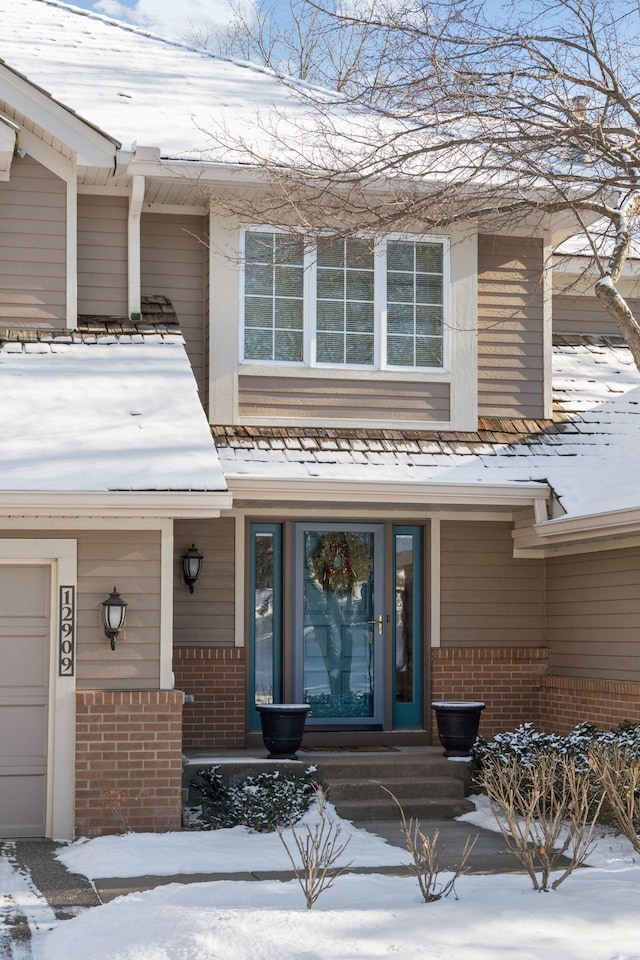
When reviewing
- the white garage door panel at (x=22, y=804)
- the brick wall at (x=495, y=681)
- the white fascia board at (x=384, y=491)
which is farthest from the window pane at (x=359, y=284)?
the white garage door panel at (x=22, y=804)

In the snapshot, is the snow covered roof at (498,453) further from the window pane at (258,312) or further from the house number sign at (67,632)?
the house number sign at (67,632)

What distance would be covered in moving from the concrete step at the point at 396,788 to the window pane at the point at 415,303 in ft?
13.4

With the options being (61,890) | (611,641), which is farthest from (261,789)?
(611,641)

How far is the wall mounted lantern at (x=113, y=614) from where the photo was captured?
914 centimetres

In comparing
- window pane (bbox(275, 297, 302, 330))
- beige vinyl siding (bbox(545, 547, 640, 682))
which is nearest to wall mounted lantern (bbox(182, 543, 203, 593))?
window pane (bbox(275, 297, 302, 330))

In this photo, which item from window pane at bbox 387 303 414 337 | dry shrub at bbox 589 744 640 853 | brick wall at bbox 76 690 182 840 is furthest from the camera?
window pane at bbox 387 303 414 337

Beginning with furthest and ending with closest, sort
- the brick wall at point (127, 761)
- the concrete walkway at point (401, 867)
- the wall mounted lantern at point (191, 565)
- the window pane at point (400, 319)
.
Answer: the window pane at point (400, 319), the wall mounted lantern at point (191, 565), the brick wall at point (127, 761), the concrete walkway at point (401, 867)

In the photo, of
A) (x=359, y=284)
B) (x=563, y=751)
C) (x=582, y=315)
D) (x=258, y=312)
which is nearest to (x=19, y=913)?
(x=563, y=751)

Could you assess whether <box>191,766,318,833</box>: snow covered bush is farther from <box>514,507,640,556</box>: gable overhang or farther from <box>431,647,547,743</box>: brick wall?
<box>514,507,640,556</box>: gable overhang

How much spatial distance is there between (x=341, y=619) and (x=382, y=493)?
6.04 feet

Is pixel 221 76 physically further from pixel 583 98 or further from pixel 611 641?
pixel 611 641

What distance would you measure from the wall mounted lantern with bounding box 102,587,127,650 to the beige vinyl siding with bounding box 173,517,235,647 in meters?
2.14

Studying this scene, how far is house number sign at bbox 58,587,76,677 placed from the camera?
9.21 m

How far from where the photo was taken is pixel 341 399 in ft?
38.7
